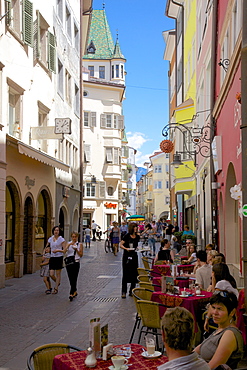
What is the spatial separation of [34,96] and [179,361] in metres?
16.6

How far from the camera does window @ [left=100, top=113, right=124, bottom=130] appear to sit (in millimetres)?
52062

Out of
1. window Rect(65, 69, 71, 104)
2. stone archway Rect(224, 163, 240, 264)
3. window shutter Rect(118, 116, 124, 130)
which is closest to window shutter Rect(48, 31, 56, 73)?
window Rect(65, 69, 71, 104)

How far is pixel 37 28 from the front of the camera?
1925 centimetres

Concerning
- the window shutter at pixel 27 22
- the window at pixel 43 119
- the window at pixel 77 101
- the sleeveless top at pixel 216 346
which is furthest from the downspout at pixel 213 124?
the window at pixel 77 101

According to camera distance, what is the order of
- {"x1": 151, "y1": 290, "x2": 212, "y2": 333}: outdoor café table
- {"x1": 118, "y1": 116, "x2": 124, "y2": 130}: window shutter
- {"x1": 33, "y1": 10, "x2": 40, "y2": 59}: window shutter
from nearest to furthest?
{"x1": 151, "y1": 290, "x2": 212, "y2": 333}: outdoor café table, {"x1": 33, "y1": 10, "x2": 40, "y2": 59}: window shutter, {"x1": 118, "y1": 116, "x2": 124, "y2": 130}: window shutter

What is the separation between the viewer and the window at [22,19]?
1662 centimetres

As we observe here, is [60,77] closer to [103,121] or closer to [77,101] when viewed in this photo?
[77,101]

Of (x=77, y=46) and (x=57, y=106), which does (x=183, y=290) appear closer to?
(x=57, y=106)

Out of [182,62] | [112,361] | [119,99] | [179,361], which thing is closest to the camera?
[179,361]

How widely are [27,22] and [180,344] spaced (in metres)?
15.6

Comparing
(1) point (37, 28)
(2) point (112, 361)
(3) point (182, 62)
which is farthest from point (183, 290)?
(3) point (182, 62)

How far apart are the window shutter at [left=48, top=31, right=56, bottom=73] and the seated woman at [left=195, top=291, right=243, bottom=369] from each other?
17517 mm

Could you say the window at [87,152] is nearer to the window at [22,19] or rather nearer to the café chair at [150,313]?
the window at [22,19]

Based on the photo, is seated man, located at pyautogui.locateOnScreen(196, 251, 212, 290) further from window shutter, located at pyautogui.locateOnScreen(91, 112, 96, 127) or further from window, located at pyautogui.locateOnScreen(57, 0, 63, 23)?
window shutter, located at pyautogui.locateOnScreen(91, 112, 96, 127)
